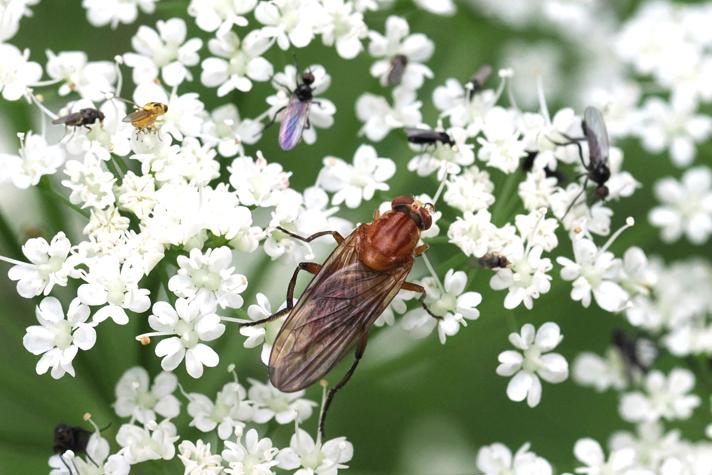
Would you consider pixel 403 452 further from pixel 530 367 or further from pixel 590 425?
pixel 530 367

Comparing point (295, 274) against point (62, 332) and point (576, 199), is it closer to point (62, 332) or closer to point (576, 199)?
point (62, 332)

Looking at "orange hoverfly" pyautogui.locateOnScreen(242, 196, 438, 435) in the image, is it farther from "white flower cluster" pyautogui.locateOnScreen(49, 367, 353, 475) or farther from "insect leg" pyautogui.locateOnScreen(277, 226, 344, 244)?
"white flower cluster" pyautogui.locateOnScreen(49, 367, 353, 475)

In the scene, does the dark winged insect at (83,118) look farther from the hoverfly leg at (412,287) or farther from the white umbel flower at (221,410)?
the hoverfly leg at (412,287)

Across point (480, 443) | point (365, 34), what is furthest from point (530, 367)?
point (480, 443)

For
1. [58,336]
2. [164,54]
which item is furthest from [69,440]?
[164,54]

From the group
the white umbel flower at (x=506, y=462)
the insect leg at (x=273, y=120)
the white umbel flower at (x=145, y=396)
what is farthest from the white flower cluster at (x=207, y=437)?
the insect leg at (x=273, y=120)
